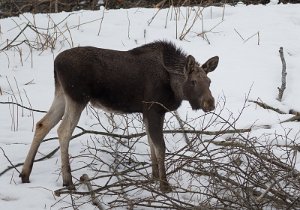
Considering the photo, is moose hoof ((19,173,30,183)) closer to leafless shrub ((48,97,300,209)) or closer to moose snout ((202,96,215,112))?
leafless shrub ((48,97,300,209))

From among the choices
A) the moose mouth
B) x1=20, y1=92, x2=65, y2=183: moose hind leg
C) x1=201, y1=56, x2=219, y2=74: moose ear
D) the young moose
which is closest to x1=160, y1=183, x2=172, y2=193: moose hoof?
the young moose

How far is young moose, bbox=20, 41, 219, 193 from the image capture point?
6559mm

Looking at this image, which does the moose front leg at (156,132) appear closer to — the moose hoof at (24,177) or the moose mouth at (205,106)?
the moose mouth at (205,106)

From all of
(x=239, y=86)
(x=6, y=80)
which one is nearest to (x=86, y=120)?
(x=6, y=80)

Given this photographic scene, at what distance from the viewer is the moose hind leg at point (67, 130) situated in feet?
21.6

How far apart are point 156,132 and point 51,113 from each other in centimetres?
115

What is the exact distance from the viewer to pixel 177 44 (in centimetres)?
1041

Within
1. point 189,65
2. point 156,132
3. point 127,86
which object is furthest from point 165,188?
point 189,65

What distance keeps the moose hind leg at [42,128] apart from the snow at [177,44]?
0.55 ft

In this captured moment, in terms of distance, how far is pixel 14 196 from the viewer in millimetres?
6223

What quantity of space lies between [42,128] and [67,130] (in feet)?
1.04

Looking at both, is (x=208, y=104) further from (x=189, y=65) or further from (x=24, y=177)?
(x=24, y=177)

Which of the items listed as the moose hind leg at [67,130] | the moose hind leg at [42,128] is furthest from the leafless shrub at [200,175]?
the moose hind leg at [42,128]

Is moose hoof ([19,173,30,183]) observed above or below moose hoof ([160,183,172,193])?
above
